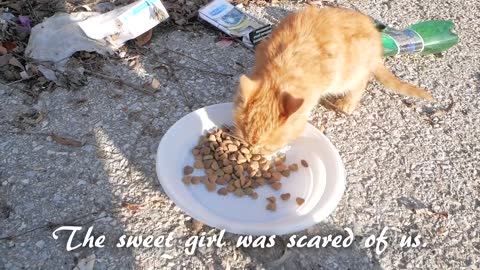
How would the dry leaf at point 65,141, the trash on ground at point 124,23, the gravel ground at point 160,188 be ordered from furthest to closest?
the trash on ground at point 124,23, the dry leaf at point 65,141, the gravel ground at point 160,188

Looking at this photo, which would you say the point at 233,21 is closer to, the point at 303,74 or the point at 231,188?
the point at 303,74

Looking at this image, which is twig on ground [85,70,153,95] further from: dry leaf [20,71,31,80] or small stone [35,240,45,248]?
small stone [35,240,45,248]

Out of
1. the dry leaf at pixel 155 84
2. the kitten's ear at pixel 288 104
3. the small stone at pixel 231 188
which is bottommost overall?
the dry leaf at pixel 155 84

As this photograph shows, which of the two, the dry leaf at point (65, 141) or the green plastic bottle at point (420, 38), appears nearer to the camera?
the dry leaf at point (65, 141)

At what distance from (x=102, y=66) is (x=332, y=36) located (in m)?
1.70

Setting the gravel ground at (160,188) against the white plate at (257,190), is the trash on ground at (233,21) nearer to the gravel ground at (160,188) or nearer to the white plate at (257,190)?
the gravel ground at (160,188)

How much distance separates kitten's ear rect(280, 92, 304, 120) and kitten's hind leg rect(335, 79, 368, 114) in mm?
1031

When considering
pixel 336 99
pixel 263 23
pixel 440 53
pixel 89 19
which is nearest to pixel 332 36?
pixel 336 99

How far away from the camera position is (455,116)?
3.71 metres

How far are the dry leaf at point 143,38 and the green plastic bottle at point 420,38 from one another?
1.81 m

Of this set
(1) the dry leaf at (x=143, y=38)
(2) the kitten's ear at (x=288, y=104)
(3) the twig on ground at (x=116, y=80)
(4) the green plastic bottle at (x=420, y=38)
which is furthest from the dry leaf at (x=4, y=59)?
(4) the green plastic bottle at (x=420, y=38)

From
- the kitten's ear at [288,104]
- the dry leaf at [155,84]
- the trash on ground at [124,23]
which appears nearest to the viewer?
the kitten's ear at [288,104]

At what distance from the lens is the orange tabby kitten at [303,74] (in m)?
2.69

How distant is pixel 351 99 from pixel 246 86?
47.9 inches
